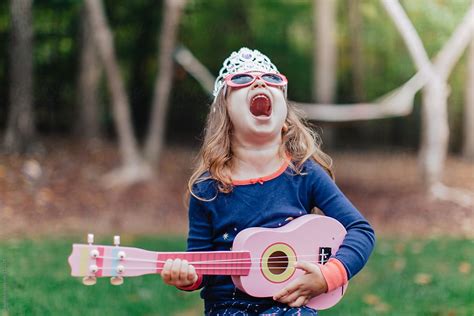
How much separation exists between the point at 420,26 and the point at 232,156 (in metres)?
7.30

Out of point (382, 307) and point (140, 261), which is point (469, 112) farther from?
point (140, 261)

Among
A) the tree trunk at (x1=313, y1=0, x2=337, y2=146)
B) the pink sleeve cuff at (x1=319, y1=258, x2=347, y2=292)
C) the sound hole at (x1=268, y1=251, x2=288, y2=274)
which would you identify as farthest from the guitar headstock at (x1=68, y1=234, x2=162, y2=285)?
the tree trunk at (x1=313, y1=0, x2=337, y2=146)

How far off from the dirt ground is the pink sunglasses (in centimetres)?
512

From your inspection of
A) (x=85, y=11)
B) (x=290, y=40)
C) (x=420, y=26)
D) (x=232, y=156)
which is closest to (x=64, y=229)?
(x=85, y=11)

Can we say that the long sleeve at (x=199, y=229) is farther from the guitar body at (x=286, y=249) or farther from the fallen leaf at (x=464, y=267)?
the fallen leaf at (x=464, y=267)

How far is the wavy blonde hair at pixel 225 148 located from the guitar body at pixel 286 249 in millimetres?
212

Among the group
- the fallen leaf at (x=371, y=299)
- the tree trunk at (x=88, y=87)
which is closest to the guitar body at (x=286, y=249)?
the fallen leaf at (x=371, y=299)

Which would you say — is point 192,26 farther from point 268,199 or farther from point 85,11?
point 268,199

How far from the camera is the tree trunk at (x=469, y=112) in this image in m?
10.1

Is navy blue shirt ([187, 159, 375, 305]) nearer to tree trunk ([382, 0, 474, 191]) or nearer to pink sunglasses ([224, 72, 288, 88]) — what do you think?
pink sunglasses ([224, 72, 288, 88])

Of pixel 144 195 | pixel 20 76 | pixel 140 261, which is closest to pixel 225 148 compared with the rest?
pixel 140 261

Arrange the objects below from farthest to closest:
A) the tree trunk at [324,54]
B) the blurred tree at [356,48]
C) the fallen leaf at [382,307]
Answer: the blurred tree at [356,48] < the tree trunk at [324,54] < the fallen leaf at [382,307]

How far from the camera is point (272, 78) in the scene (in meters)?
2.93

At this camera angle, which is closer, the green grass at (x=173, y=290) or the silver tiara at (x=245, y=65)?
the silver tiara at (x=245, y=65)
